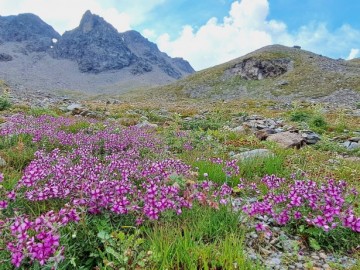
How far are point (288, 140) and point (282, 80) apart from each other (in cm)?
6276

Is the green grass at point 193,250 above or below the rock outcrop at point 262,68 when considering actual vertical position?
below

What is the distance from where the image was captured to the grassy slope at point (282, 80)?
5844 centimetres

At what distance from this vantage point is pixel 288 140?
1116cm

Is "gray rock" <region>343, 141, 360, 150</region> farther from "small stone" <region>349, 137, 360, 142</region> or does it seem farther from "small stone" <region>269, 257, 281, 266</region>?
"small stone" <region>269, 257, 281, 266</region>

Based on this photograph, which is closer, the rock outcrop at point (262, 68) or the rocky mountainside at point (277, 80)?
the rocky mountainside at point (277, 80)

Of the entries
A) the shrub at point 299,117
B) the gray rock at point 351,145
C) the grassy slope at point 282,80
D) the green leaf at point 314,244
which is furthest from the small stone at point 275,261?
the grassy slope at point 282,80

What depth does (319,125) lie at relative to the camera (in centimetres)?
1633

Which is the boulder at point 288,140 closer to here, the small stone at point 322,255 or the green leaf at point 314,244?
the green leaf at point 314,244

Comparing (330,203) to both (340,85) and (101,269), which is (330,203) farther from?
(340,85)

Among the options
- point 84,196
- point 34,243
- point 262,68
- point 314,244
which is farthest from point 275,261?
point 262,68

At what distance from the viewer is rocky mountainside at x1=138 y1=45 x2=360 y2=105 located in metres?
56.0

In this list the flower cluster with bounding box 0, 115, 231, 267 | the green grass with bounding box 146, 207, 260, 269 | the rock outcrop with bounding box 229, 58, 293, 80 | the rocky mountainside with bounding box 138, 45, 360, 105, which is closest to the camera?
the flower cluster with bounding box 0, 115, 231, 267

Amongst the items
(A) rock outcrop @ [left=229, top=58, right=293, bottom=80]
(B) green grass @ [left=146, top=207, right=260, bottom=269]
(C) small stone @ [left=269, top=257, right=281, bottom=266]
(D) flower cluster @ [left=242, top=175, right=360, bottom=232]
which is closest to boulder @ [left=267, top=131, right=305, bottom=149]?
(D) flower cluster @ [left=242, top=175, right=360, bottom=232]

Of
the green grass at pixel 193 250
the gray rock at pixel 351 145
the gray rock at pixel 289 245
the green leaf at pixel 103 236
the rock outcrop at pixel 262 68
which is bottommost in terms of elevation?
the gray rock at pixel 351 145
